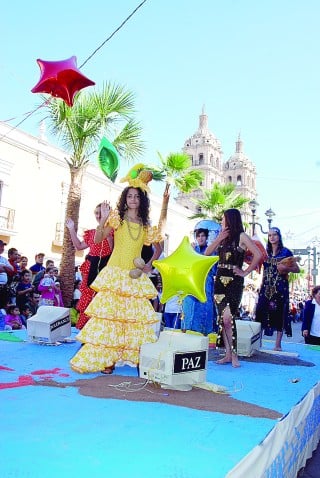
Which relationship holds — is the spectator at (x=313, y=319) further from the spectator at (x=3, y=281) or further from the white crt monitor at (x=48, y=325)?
the spectator at (x=3, y=281)

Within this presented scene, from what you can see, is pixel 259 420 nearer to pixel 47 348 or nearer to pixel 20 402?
pixel 20 402

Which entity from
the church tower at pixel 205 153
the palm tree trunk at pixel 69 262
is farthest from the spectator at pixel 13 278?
the church tower at pixel 205 153

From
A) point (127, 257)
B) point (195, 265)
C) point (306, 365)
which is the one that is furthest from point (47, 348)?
point (306, 365)

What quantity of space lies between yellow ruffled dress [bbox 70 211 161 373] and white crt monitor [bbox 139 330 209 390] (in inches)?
19.2

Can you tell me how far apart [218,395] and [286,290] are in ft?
9.21

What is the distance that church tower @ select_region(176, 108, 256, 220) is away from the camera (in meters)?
62.6

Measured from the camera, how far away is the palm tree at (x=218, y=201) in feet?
67.7

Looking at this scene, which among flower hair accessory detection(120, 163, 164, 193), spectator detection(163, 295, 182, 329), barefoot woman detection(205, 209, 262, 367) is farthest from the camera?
spectator detection(163, 295, 182, 329)

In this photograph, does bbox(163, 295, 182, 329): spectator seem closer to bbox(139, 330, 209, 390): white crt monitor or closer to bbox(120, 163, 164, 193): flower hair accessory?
bbox(120, 163, 164, 193): flower hair accessory

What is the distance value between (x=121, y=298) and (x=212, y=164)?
6273 centimetres

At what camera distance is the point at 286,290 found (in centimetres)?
550

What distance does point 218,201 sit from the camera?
20.7 meters

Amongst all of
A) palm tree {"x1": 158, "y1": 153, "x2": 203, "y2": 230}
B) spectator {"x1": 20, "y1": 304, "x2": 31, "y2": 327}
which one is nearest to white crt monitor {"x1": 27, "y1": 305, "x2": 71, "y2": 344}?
spectator {"x1": 20, "y1": 304, "x2": 31, "y2": 327}

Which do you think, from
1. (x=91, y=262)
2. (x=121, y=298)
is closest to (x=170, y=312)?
(x=91, y=262)
